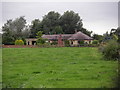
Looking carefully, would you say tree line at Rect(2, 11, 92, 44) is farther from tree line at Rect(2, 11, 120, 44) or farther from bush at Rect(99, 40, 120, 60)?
bush at Rect(99, 40, 120, 60)

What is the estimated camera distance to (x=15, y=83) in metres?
9.34

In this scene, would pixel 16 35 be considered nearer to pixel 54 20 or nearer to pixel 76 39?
pixel 54 20

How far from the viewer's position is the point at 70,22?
71.2 m

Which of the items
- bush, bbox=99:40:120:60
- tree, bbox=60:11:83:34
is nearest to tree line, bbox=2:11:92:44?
tree, bbox=60:11:83:34

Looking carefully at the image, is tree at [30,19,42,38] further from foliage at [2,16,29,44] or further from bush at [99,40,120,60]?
bush at [99,40,120,60]

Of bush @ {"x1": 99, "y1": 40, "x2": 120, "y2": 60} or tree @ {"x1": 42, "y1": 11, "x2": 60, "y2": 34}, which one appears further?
tree @ {"x1": 42, "y1": 11, "x2": 60, "y2": 34}

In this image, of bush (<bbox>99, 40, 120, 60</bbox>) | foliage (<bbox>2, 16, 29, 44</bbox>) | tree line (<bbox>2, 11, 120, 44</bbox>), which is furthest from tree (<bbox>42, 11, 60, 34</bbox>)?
bush (<bbox>99, 40, 120, 60</bbox>)

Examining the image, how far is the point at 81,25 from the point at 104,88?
214ft

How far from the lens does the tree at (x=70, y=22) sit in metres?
70.8

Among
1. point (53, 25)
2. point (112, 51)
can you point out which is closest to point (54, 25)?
point (53, 25)

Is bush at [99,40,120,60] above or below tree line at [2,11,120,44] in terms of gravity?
below

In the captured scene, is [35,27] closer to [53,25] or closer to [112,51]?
[53,25]

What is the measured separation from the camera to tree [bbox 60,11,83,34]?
70.8 meters

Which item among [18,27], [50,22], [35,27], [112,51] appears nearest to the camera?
[112,51]
